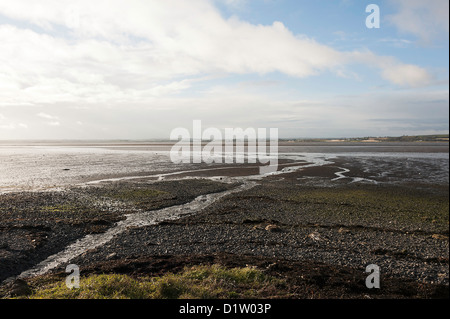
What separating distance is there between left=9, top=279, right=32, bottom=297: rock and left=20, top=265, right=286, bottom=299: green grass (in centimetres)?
23

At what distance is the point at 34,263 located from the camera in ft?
42.5

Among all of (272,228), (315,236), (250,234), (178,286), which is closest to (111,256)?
(178,286)

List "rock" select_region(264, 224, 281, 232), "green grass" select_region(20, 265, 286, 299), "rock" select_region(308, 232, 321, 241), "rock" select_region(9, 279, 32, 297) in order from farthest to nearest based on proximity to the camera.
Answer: "rock" select_region(264, 224, 281, 232) → "rock" select_region(308, 232, 321, 241) → "rock" select_region(9, 279, 32, 297) → "green grass" select_region(20, 265, 286, 299)

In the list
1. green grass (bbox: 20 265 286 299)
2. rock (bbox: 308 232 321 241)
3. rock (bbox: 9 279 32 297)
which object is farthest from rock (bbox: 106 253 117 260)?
rock (bbox: 308 232 321 241)

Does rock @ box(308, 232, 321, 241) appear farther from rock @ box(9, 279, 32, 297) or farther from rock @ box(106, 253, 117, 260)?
rock @ box(9, 279, 32, 297)

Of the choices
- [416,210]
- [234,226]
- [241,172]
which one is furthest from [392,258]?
[241,172]

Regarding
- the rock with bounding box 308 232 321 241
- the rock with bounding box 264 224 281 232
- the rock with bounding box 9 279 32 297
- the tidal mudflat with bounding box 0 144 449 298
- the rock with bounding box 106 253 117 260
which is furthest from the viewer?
the rock with bounding box 264 224 281 232

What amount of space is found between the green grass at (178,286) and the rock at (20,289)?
23 cm

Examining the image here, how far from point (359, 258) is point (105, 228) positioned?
15661mm

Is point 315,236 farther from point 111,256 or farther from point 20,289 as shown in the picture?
point 20,289

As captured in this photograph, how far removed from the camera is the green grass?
845 cm

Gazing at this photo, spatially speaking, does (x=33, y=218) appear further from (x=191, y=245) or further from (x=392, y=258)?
(x=392, y=258)

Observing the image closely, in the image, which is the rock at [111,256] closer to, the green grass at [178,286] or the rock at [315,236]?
the green grass at [178,286]

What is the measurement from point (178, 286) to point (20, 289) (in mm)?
5481
